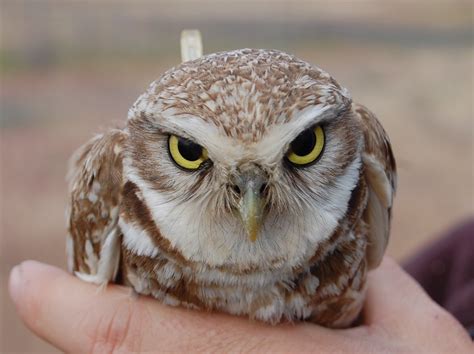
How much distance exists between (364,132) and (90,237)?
1.23m

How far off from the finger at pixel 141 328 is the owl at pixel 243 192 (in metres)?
0.06

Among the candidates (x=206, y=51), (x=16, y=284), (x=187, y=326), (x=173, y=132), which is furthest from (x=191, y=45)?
(x=206, y=51)

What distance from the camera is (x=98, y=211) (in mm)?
2580

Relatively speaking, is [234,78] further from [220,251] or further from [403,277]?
[403,277]

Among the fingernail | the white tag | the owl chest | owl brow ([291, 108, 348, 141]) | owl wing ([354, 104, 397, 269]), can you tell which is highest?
the white tag

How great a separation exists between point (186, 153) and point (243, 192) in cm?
22

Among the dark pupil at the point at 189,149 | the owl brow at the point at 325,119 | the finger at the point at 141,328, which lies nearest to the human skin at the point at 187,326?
the finger at the point at 141,328

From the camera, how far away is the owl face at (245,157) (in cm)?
193

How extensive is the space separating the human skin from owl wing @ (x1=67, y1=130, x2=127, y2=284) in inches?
3.8

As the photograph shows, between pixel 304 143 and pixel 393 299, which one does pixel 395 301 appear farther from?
pixel 304 143

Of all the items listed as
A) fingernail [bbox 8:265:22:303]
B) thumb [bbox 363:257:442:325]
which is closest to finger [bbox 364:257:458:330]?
thumb [bbox 363:257:442:325]

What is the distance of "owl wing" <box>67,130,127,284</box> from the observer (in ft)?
8.07

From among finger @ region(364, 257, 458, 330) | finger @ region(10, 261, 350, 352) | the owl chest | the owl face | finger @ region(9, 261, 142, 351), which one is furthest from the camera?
finger @ region(364, 257, 458, 330)

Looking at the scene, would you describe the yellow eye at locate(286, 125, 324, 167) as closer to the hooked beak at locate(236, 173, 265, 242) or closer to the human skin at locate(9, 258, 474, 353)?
the hooked beak at locate(236, 173, 265, 242)
